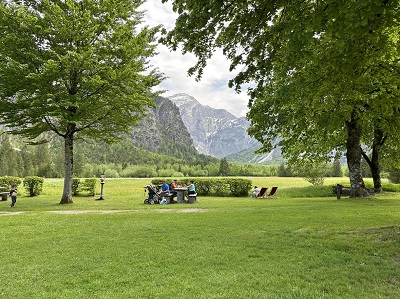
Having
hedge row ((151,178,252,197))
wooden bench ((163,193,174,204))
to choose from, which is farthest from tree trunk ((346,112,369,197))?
wooden bench ((163,193,174,204))

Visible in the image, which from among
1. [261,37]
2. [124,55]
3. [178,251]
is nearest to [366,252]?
[178,251]

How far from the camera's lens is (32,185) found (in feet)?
91.5

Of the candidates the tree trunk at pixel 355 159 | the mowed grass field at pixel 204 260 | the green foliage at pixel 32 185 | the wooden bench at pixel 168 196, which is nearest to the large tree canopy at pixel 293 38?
the mowed grass field at pixel 204 260

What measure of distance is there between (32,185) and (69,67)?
16.2 meters

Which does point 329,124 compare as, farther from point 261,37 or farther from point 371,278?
point 371,278

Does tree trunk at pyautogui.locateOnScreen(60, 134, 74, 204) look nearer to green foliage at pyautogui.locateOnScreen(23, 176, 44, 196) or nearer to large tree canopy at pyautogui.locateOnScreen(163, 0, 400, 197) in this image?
green foliage at pyautogui.locateOnScreen(23, 176, 44, 196)

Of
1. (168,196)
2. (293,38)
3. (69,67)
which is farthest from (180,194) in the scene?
(293,38)

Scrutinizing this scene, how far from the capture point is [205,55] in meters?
8.16

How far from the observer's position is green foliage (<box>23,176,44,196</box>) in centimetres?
2775

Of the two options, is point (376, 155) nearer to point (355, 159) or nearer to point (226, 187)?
point (355, 159)

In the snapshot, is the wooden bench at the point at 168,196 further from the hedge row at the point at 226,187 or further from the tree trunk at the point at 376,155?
the tree trunk at the point at 376,155

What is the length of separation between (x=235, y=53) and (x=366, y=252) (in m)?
Result: 6.05

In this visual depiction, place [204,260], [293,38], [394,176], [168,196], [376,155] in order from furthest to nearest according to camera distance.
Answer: [394,176] → [376,155] → [168,196] → [204,260] → [293,38]

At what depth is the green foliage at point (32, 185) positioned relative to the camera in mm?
27750
